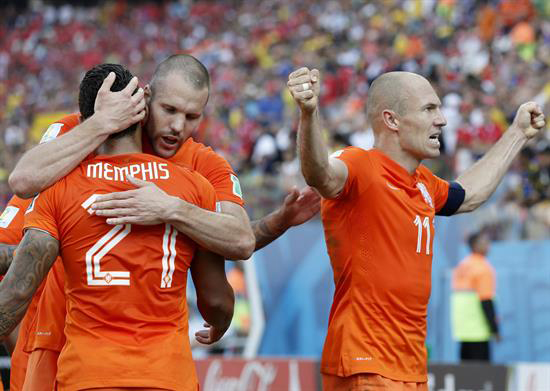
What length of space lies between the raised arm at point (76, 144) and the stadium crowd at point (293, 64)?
7818 millimetres

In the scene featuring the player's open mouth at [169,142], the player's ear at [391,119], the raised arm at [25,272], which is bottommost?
the raised arm at [25,272]

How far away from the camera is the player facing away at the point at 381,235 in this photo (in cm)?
468

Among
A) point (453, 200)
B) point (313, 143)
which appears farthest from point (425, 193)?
point (313, 143)

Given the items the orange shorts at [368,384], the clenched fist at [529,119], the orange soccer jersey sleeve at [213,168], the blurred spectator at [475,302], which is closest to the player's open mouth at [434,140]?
the clenched fist at [529,119]

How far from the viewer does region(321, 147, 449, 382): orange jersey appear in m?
4.74

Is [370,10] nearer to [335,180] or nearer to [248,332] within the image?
[248,332]

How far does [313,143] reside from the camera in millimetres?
4445

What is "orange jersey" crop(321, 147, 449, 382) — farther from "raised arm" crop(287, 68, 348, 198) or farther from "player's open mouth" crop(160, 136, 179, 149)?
"player's open mouth" crop(160, 136, 179, 149)

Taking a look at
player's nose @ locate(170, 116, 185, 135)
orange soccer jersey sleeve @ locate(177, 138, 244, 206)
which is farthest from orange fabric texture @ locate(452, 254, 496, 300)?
player's nose @ locate(170, 116, 185, 135)

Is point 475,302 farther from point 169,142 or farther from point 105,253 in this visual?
point 105,253

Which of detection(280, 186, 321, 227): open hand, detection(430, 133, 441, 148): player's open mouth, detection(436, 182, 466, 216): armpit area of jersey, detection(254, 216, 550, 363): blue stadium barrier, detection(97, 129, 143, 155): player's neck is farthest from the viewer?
detection(254, 216, 550, 363): blue stadium barrier

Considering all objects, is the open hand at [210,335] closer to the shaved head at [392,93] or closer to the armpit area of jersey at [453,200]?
the shaved head at [392,93]

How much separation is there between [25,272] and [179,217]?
670 millimetres

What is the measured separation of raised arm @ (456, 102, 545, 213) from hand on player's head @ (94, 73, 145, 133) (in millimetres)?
2345
